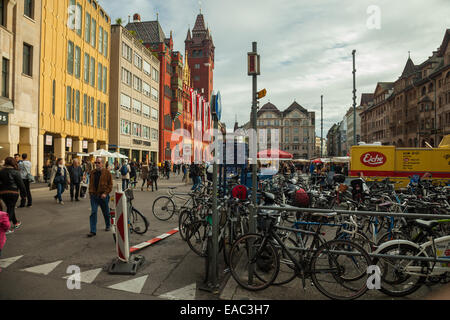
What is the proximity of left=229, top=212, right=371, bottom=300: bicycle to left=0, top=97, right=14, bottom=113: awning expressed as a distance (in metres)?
22.6

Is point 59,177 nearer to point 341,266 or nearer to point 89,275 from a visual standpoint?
point 89,275

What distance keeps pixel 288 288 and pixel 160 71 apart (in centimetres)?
5848

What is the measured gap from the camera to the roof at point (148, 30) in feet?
199

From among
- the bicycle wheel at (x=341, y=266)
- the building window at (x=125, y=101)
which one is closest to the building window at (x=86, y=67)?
the building window at (x=125, y=101)

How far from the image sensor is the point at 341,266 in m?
4.25

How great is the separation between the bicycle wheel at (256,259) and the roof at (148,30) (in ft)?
202

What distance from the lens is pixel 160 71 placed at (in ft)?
193

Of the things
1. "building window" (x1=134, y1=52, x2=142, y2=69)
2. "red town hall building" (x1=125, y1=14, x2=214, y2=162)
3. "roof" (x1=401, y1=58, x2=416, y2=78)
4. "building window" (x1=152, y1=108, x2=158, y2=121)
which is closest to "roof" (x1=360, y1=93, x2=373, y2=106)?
"roof" (x1=401, y1=58, x2=416, y2=78)

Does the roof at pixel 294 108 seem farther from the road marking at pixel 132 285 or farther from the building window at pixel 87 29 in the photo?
the road marking at pixel 132 285

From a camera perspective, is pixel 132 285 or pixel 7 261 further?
pixel 7 261

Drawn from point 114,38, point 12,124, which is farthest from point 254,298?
point 114,38

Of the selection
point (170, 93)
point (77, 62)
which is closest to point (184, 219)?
point (77, 62)

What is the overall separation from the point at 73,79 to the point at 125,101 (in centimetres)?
1273

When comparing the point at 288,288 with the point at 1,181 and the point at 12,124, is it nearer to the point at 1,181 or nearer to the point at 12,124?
the point at 1,181
